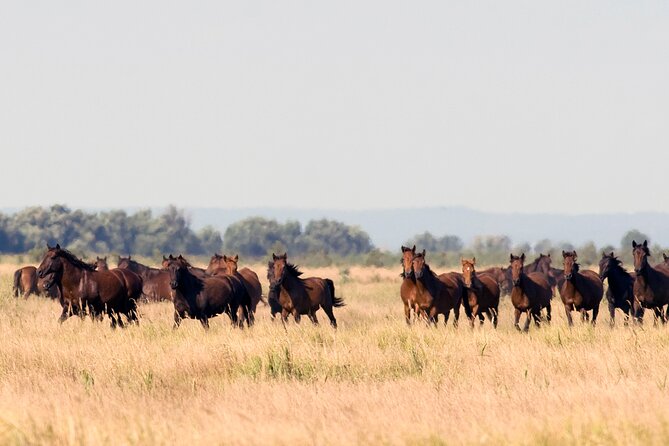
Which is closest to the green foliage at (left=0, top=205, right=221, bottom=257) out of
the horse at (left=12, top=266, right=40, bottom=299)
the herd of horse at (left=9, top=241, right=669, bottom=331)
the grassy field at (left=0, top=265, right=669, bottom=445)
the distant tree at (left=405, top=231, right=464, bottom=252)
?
the distant tree at (left=405, top=231, right=464, bottom=252)

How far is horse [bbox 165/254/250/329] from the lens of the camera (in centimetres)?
2155

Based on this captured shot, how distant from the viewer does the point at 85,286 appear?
21891mm

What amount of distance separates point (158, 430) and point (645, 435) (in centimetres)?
413

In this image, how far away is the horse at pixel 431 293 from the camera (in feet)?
71.3

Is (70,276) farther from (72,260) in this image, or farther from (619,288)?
(619,288)

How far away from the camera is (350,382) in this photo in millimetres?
13602

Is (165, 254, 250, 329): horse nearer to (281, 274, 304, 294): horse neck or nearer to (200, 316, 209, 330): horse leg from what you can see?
(200, 316, 209, 330): horse leg

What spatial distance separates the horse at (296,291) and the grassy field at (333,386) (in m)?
3.72

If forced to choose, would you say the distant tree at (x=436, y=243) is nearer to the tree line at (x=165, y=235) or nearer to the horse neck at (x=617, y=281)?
the tree line at (x=165, y=235)

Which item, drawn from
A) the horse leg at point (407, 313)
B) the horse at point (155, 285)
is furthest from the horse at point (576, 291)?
the horse at point (155, 285)

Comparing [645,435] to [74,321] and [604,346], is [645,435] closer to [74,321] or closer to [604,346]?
[604,346]

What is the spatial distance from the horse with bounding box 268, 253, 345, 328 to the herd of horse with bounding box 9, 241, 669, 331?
2 centimetres

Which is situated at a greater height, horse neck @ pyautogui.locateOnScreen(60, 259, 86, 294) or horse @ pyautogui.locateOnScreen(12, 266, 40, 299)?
horse neck @ pyautogui.locateOnScreen(60, 259, 86, 294)

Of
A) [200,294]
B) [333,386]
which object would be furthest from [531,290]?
[333,386]
